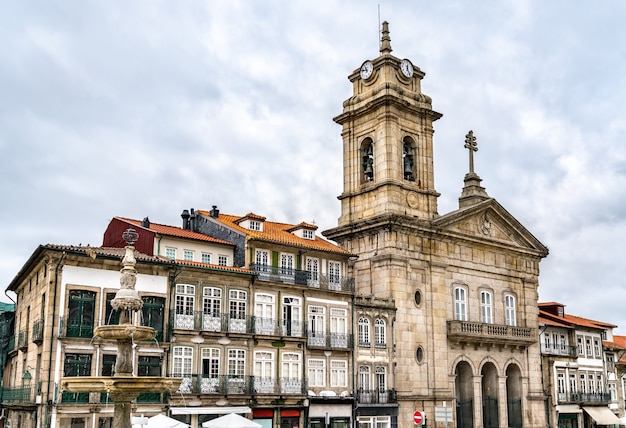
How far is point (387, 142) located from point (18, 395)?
75.0 feet

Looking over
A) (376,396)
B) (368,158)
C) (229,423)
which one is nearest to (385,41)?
(368,158)

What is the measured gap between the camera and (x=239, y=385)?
33.3 metres

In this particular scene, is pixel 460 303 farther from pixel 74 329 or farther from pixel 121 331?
pixel 121 331

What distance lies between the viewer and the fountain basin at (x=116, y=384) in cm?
1936

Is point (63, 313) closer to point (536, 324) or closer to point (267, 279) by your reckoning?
point (267, 279)

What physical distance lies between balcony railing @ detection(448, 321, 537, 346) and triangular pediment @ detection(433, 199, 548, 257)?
16.8 ft

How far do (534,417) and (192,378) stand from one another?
24.6 metres

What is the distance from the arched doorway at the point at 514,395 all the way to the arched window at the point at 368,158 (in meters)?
Answer: 14.3

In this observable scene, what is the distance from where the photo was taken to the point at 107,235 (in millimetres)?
40062

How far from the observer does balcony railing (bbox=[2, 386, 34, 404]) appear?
3104 cm

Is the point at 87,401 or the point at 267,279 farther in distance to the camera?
the point at 267,279

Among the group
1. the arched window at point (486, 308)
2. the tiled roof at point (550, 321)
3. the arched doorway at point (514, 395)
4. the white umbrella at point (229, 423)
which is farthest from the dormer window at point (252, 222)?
the tiled roof at point (550, 321)

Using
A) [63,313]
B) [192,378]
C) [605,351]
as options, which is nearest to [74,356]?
[63,313]

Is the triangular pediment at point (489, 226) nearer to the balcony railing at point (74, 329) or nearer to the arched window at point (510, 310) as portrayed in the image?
the arched window at point (510, 310)
